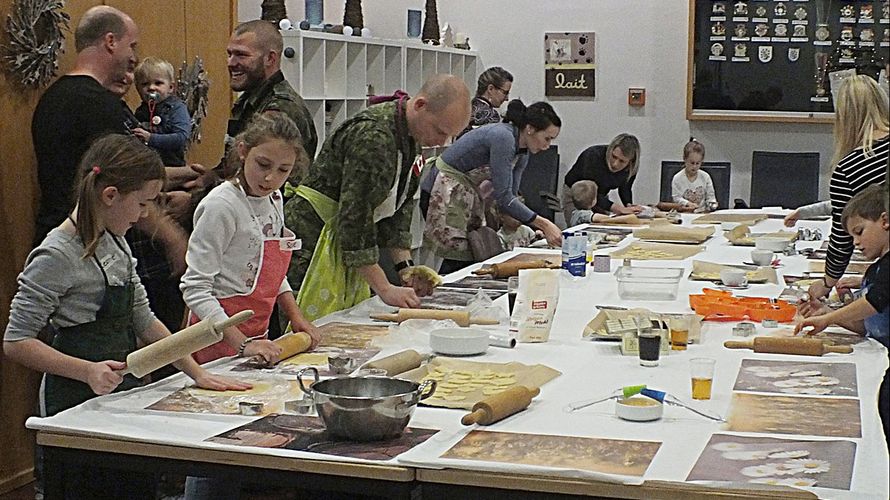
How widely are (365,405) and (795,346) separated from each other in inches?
52.6

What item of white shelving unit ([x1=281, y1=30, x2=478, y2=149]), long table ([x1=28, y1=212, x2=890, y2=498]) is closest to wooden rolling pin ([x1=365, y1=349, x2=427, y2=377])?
long table ([x1=28, y1=212, x2=890, y2=498])

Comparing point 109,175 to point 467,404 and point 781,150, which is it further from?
point 781,150

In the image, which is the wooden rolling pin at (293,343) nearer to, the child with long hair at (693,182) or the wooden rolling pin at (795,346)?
the wooden rolling pin at (795,346)

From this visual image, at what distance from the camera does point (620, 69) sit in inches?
374

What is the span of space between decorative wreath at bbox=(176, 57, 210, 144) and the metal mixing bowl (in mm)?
3141

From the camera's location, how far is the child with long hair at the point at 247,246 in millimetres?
Result: 2768

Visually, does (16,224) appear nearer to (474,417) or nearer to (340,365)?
(340,365)

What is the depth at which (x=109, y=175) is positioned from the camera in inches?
99.3

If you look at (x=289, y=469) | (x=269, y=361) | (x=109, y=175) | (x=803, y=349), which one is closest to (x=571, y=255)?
(x=803, y=349)

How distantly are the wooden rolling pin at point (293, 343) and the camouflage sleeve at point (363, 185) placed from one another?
1.77 ft

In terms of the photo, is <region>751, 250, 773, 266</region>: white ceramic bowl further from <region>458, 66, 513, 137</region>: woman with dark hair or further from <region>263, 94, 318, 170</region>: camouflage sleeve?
<region>458, 66, 513, 137</region>: woman with dark hair

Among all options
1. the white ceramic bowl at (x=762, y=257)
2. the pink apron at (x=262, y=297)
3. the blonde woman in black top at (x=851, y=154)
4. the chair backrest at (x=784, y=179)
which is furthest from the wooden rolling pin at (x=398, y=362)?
the chair backrest at (x=784, y=179)

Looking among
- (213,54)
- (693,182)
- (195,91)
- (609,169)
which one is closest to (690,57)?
(693,182)

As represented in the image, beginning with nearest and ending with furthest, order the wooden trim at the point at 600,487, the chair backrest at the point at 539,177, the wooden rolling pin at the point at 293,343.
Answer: the wooden trim at the point at 600,487 → the wooden rolling pin at the point at 293,343 → the chair backrest at the point at 539,177
